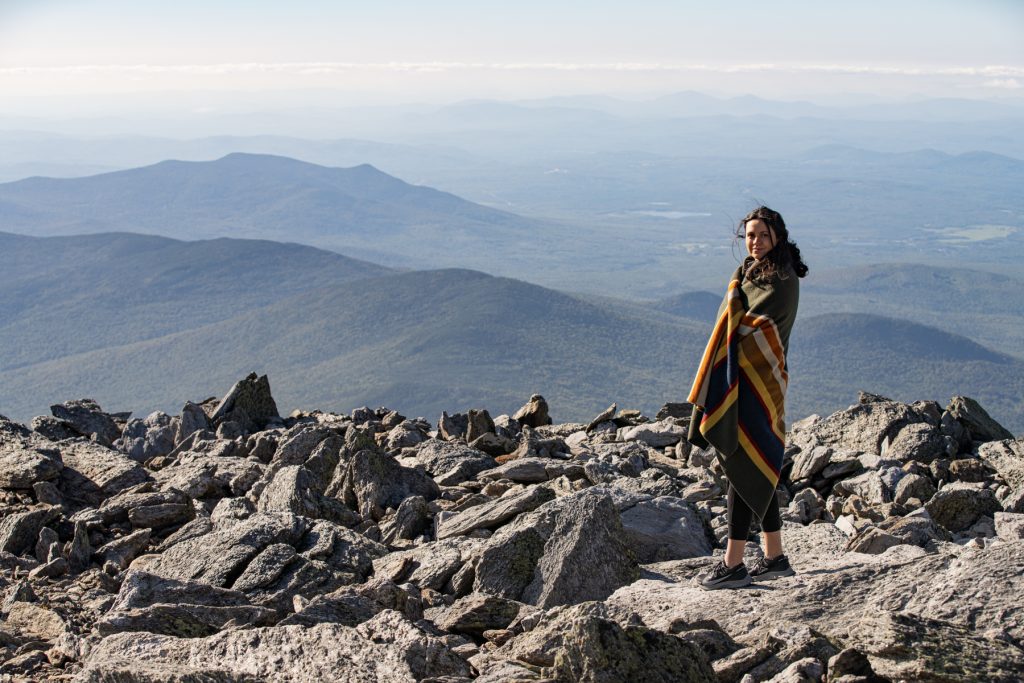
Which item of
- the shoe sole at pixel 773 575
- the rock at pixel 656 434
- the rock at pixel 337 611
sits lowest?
the rock at pixel 656 434

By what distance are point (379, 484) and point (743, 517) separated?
19.2ft

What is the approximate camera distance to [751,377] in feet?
27.9

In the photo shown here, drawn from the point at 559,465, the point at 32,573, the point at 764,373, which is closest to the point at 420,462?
the point at 559,465

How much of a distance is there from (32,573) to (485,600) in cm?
578

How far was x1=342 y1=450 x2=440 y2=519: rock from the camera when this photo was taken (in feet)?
42.3

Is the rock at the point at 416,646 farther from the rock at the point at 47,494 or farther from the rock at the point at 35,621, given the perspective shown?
the rock at the point at 47,494

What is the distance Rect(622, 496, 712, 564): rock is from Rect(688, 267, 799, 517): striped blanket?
5.67 ft

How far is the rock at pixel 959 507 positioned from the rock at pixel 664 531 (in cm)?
305

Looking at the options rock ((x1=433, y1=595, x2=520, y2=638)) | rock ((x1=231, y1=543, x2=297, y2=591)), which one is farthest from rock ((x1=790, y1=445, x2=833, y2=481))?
rock ((x1=231, y1=543, x2=297, y2=591))

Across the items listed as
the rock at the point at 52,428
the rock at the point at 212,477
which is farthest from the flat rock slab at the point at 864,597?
the rock at the point at 52,428

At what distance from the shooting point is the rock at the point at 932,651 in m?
6.34

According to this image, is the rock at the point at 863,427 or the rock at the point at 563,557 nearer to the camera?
the rock at the point at 563,557

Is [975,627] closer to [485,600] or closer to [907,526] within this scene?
[907,526]

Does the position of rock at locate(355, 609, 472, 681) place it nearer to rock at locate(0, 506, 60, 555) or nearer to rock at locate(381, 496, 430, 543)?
rock at locate(381, 496, 430, 543)
